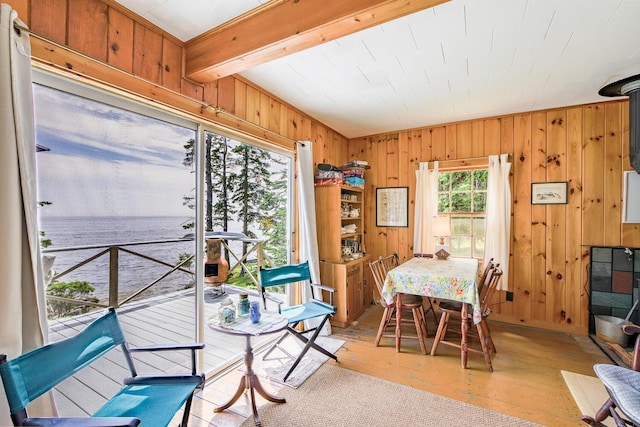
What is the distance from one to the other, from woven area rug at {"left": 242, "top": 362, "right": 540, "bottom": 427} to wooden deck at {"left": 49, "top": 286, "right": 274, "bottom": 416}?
29.8 inches

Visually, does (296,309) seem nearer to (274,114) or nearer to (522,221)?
(274,114)

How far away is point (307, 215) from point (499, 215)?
236 cm

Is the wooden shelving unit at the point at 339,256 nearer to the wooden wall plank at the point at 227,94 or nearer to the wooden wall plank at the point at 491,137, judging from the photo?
the wooden wall plank at the point at 227,94

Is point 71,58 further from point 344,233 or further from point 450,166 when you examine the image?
point 450,166

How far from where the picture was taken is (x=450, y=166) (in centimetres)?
373

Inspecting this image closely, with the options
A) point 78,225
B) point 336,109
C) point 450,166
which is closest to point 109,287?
point 78,225

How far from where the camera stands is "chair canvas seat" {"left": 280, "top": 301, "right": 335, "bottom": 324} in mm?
2402

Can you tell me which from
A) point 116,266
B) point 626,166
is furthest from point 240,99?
point 626,166

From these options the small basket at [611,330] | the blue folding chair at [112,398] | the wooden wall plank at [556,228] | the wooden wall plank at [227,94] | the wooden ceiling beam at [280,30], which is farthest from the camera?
the wooden wall plank at [556,228]

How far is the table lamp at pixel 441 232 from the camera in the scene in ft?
11.4

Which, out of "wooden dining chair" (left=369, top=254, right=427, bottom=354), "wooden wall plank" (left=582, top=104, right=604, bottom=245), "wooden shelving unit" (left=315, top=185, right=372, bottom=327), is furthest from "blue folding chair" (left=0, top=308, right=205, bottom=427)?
"wooden wall plank" (left=582, top=104, right=604, bottom=245)

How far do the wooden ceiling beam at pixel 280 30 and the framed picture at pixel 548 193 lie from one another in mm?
2979

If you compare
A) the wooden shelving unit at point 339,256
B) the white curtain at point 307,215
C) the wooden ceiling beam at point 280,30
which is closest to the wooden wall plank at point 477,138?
the wooden shelving unit at point 339,256

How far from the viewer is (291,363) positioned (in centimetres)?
250
